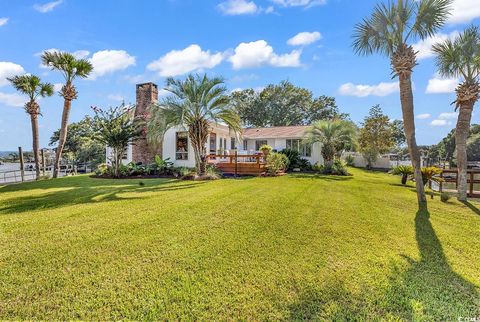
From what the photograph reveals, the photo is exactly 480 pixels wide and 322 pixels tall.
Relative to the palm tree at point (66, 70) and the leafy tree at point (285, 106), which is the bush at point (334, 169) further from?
the leafy tree at point (285, 106)

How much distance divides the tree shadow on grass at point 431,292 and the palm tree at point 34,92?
760 inches

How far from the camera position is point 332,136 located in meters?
19.7

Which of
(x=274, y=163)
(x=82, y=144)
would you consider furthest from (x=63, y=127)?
(x=82, y=144)

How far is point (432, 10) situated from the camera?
339 inches

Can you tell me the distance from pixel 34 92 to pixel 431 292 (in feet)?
70.2

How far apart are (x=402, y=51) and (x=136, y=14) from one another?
12352mm

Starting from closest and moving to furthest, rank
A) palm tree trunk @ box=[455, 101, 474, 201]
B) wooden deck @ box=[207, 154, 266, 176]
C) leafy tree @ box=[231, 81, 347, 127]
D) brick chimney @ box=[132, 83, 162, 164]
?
palm tree trunk @ box=[455, 101, 474, 201] → wooden deck @ box=[207, 154, 266, 176] → brick chimney @ box=[132, 83, 162, 164] → leafy tree @ box=[231, 81, 347, 127]

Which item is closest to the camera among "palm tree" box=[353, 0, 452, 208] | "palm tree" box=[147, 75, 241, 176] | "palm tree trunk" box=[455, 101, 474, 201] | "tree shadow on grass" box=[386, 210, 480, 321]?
"tree shadow on grass" box=[386, 210, 480, 321]

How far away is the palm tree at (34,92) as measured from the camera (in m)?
16.3

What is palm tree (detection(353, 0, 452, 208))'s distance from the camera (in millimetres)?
8711

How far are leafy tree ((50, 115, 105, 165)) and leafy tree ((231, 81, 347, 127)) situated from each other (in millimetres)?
21111

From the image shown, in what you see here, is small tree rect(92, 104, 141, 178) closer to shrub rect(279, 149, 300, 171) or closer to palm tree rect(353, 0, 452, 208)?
shrub rect(279, 149, 300, 171)

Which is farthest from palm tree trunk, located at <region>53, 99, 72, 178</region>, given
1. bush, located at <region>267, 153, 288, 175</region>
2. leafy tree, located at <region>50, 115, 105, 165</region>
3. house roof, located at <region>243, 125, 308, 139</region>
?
house roof, located at <region>243, 125, 308, 139</region>

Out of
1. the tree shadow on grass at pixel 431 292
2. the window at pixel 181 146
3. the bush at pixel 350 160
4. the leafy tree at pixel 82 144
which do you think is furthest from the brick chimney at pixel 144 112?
the bush at pixel 350 160
